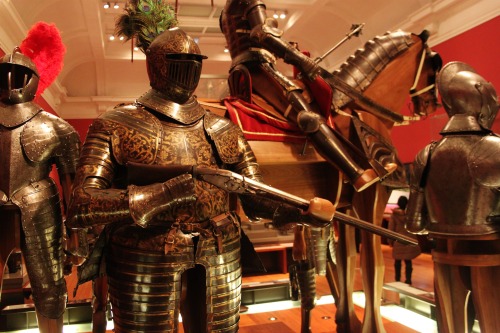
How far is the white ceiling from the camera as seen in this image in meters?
5.19

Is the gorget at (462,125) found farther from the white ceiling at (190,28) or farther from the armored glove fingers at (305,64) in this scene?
the white ceiling at (190,28)

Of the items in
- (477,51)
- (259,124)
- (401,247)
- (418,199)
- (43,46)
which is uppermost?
(477,51)

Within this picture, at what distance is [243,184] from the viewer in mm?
1758

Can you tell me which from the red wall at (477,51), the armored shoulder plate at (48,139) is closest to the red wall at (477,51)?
the red wall at (477,51)

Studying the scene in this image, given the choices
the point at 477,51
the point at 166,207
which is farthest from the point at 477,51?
the point at 166,207

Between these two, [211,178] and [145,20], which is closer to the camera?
[211,178]

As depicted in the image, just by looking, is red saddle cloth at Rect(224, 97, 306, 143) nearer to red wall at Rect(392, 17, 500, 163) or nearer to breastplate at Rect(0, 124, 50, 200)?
breastplate at Rect(0, 124, 50, 200)

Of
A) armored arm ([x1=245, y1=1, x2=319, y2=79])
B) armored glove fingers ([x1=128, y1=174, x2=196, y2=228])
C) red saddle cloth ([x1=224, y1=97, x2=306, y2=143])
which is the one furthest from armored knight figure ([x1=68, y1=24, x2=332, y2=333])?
armored arm ([x1=245, y1=1, x2=319, y2=79])

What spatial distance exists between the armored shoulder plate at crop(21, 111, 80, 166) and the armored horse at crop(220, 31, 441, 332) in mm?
980

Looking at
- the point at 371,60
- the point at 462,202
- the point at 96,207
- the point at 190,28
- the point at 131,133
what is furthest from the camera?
the point at 190,28

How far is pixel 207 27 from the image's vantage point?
740 centimetres

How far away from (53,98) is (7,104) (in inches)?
195

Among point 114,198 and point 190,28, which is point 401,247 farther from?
point 190,28

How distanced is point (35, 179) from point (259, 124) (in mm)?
1386
